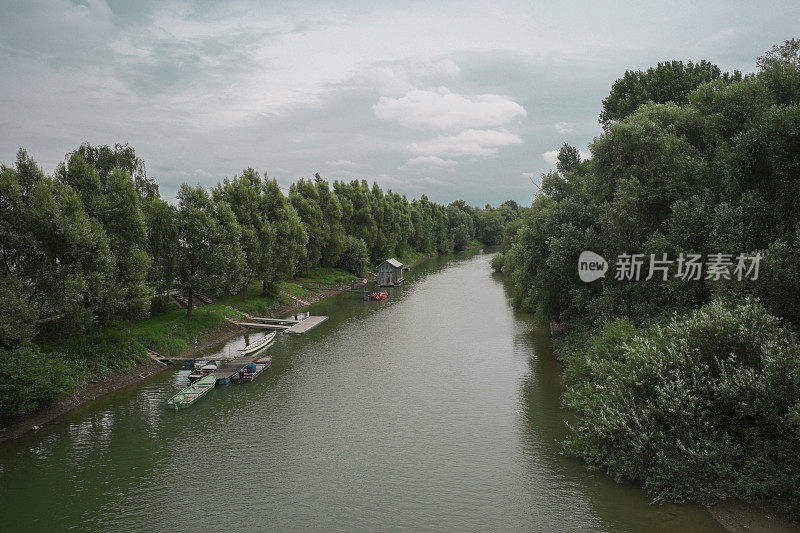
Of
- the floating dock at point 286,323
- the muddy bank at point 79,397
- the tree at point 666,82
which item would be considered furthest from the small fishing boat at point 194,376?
the tree at point 666,82

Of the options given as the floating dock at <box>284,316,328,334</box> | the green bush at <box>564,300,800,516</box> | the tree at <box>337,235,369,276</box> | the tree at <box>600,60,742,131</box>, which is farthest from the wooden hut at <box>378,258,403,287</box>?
the green bush at <box>564,300,800,516</box>

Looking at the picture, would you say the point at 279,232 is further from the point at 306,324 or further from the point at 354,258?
the point at 354,258

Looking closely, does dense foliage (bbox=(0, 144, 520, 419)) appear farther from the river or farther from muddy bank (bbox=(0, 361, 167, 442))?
the river

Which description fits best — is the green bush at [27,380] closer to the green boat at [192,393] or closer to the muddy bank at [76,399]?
the muddy bank at [76,399]

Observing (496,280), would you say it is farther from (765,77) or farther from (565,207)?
(765,77)

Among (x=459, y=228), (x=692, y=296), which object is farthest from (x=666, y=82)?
(x=459, y=228)

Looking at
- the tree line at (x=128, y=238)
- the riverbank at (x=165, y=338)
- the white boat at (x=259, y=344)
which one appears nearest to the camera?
the riverbank at (x=165, y=338)
